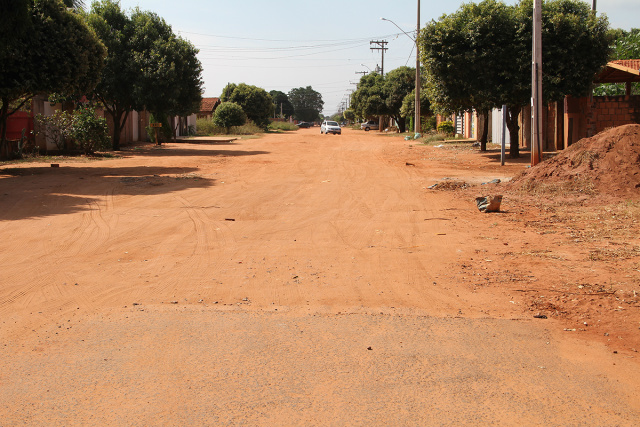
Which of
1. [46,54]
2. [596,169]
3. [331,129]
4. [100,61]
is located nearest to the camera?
[596,169]

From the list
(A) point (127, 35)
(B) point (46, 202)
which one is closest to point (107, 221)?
(B) point (46, 202)

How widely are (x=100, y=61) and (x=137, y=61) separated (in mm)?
8530

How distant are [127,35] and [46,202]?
20.7 m

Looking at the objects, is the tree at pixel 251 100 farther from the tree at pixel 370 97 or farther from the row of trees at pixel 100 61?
the row of trees at pixel 100 61

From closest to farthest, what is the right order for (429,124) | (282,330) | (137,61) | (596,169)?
(282,330), (596,169), (137,61), (429,124)

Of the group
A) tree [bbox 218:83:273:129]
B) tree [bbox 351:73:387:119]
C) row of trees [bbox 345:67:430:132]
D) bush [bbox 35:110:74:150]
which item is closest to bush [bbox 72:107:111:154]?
bush [bbox 35:110:74:150]

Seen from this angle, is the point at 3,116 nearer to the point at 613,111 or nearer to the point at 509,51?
the point at 509,51

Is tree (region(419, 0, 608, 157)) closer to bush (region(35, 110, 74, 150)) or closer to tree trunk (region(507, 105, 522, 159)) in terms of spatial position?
tree trunk (region(507, 105, 522, 159))

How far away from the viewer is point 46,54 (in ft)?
57.1

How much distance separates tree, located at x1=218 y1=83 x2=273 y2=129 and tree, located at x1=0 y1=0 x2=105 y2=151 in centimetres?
5291

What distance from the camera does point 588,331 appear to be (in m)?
5.00

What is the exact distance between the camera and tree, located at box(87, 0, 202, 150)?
29.1m

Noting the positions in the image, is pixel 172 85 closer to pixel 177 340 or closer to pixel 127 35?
pixel 127 35

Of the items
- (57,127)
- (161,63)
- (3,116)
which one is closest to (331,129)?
(161,63)
